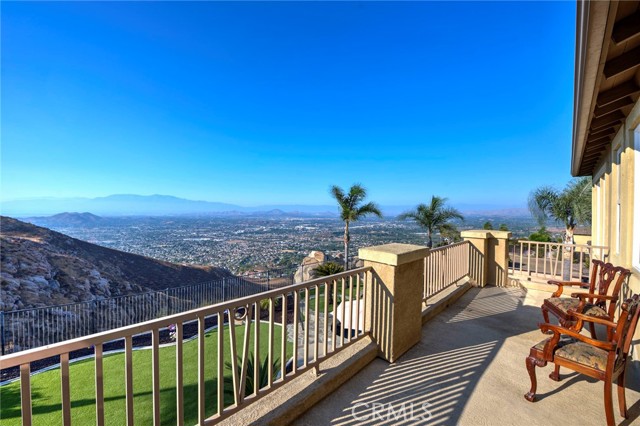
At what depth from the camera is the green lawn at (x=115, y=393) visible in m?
3.30

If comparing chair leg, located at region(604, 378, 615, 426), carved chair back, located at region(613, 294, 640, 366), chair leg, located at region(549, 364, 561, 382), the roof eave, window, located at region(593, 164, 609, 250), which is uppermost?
the roof eave

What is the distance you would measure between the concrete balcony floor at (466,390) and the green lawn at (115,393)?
214 cm

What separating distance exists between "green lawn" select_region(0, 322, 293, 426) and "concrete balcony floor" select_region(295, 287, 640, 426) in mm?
2143

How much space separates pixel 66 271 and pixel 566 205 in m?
24.8

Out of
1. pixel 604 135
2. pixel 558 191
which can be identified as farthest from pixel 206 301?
pixel 558 191

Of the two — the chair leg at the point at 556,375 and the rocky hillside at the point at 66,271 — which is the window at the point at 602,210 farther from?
the rocky hillside at the point at 66,271

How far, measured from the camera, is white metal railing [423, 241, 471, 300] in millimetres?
4414

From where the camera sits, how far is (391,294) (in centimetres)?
291

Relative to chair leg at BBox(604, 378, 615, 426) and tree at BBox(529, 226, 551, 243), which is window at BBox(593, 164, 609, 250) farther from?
tree at BBox(529, 226, 551, 243)

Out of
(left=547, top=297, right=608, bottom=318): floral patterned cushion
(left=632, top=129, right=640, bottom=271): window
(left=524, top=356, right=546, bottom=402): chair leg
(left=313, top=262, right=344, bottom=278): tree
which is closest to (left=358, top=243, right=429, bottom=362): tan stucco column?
(left=524, top=356, right=546, bottom=402): chair leg

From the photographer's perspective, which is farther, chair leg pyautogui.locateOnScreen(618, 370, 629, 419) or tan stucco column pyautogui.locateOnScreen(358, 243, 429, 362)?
tan stucco column pyautogui.locateOnScreen(358, 243, 429, 362)

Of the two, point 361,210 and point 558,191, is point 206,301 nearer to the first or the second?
point 361,210

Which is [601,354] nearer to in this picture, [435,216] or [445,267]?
[445,267]

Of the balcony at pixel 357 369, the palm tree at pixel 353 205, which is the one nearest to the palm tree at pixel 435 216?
the palm tree at pixel 353 205
